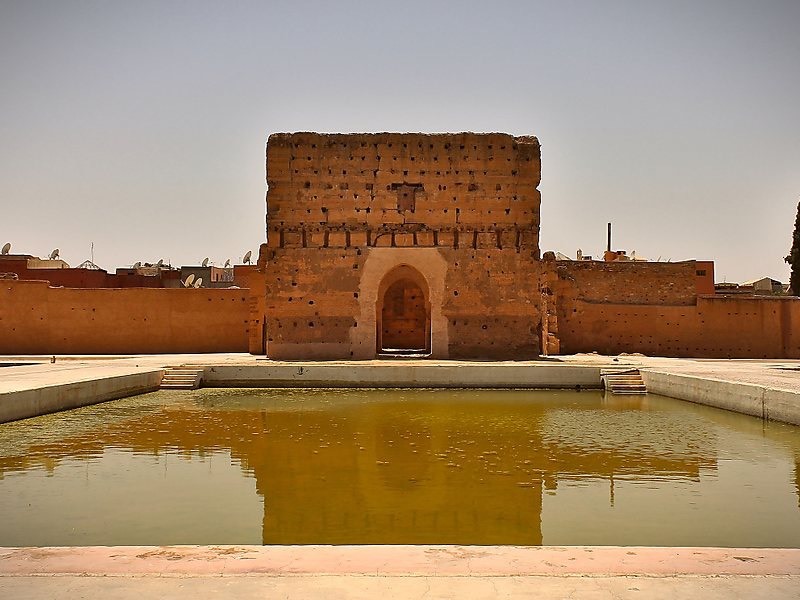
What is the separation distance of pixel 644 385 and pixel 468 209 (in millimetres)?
6635

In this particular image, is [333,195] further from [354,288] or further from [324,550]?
[324,550]

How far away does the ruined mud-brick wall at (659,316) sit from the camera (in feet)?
69.7

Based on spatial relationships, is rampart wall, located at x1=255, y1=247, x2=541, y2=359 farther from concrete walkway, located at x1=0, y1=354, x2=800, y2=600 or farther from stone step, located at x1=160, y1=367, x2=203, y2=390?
concrete walkway, located at x1=0, y1=354, x2=800, y2=600

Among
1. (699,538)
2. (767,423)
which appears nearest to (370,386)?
(767,423)

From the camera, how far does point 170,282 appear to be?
31953 millimetres

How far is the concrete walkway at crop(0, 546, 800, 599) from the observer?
3533 mm

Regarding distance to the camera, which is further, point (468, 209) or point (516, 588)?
point (468, 209)

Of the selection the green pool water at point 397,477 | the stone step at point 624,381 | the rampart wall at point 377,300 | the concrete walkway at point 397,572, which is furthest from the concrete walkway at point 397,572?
the rampart wall at point 377,300

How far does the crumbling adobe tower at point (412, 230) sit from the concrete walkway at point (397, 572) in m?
14.6

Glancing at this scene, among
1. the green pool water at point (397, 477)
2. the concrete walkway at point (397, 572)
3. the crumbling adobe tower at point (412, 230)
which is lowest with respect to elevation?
the green pool water at point (397, 477)

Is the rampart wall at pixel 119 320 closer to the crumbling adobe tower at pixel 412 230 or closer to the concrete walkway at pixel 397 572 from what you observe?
the crumbling adobe tower at pixel 412 230

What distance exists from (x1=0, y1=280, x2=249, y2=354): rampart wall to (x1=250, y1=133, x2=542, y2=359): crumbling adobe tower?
111 inches

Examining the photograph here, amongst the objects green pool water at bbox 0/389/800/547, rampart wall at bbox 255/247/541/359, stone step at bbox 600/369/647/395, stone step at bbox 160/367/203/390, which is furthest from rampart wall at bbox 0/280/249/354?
stone step at bbox 600/369/647/395

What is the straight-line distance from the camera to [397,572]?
383 cm
